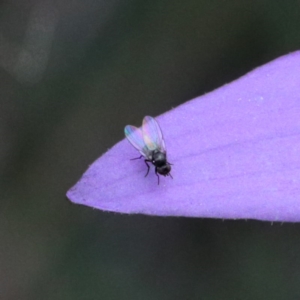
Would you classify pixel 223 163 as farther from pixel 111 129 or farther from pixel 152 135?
pixel 111 129

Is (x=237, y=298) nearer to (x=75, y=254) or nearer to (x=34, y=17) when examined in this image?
(x=75, y=254)

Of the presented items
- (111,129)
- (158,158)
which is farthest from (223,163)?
(111,129)

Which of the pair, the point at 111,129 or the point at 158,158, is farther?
the point at 111,129

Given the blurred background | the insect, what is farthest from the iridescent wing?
the blurred background

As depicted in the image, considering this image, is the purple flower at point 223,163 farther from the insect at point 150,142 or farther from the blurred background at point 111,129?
the blurred background at point 111,129

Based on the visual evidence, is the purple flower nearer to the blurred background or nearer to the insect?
the insect

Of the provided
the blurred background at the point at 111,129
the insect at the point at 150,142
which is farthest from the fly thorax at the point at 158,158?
the blurred background at the point at 111,129
